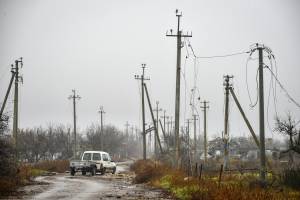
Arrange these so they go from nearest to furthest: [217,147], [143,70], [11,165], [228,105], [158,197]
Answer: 1. [158,197]
2. [11,165]
3. [228,105]
4. [143,70]
5. [217,147]

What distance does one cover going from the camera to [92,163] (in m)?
41.6

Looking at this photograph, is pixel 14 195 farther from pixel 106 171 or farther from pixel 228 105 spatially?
pixel 228 105

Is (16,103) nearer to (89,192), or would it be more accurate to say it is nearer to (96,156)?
(96,156)

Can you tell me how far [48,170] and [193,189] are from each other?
31480mm

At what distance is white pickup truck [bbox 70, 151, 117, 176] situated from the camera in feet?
135

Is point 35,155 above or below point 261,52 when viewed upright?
below

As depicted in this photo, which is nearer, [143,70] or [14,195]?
[14,195]

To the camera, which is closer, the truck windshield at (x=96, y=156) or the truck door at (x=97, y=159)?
the truck door at (x=97, y=159)

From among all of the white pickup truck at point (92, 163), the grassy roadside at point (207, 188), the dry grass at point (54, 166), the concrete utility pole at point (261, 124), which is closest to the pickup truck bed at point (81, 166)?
the white pickup truck at point (92, 163)

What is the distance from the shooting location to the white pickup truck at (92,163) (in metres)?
41.0

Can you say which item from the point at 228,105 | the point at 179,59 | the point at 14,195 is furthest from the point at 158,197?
the point at 228,105

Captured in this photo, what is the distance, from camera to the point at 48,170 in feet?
159

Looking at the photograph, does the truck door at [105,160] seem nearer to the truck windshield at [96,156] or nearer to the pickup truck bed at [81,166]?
the truck windshield at [96,156]

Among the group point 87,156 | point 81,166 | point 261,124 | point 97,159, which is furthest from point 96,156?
point 261,124
